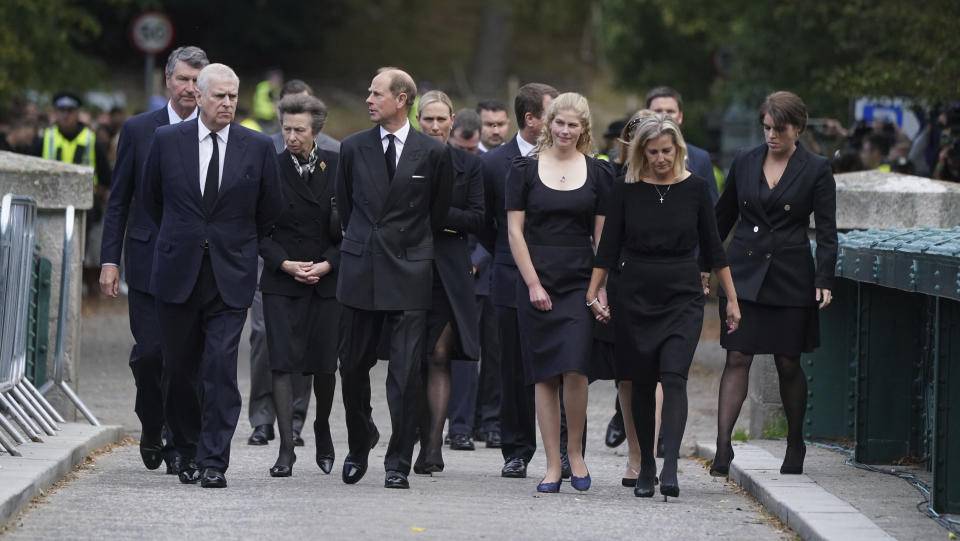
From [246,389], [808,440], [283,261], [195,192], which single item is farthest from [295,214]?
[246,389]

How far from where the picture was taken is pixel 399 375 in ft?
31.1

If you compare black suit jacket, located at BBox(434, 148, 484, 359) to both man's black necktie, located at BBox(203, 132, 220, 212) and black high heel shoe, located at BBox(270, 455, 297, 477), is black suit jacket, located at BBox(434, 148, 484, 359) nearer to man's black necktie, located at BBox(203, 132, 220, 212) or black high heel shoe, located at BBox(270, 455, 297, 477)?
black high heel shoe, located at BBox(270, 455, 297, 477)

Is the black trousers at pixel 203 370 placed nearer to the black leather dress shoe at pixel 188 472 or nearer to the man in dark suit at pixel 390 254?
the black leather dress shoe at pixel 188 472

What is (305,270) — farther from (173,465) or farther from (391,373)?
(173,465)

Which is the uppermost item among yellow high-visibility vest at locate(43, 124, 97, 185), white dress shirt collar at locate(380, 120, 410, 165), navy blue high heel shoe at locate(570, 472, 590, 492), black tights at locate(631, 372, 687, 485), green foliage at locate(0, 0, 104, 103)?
green foliage at locate(0, 0, 104, 103)

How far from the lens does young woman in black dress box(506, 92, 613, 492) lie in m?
9.46

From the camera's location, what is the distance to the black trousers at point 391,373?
9.46m

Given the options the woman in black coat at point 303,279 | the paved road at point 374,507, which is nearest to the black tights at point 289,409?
the woman in black coat at point 303,279

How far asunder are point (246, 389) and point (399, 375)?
5.82 m

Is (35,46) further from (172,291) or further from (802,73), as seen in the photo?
(172,291)

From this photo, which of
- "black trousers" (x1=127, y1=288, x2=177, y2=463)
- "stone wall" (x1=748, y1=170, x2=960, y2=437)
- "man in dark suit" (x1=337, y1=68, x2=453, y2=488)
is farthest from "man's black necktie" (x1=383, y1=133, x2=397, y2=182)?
"stone wall" (x1=748, y1=170, x2=960, y2=437)

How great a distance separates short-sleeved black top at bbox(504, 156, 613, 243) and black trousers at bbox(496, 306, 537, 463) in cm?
79

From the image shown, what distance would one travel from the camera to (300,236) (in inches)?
404

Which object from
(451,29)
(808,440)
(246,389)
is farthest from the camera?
(451,29)
